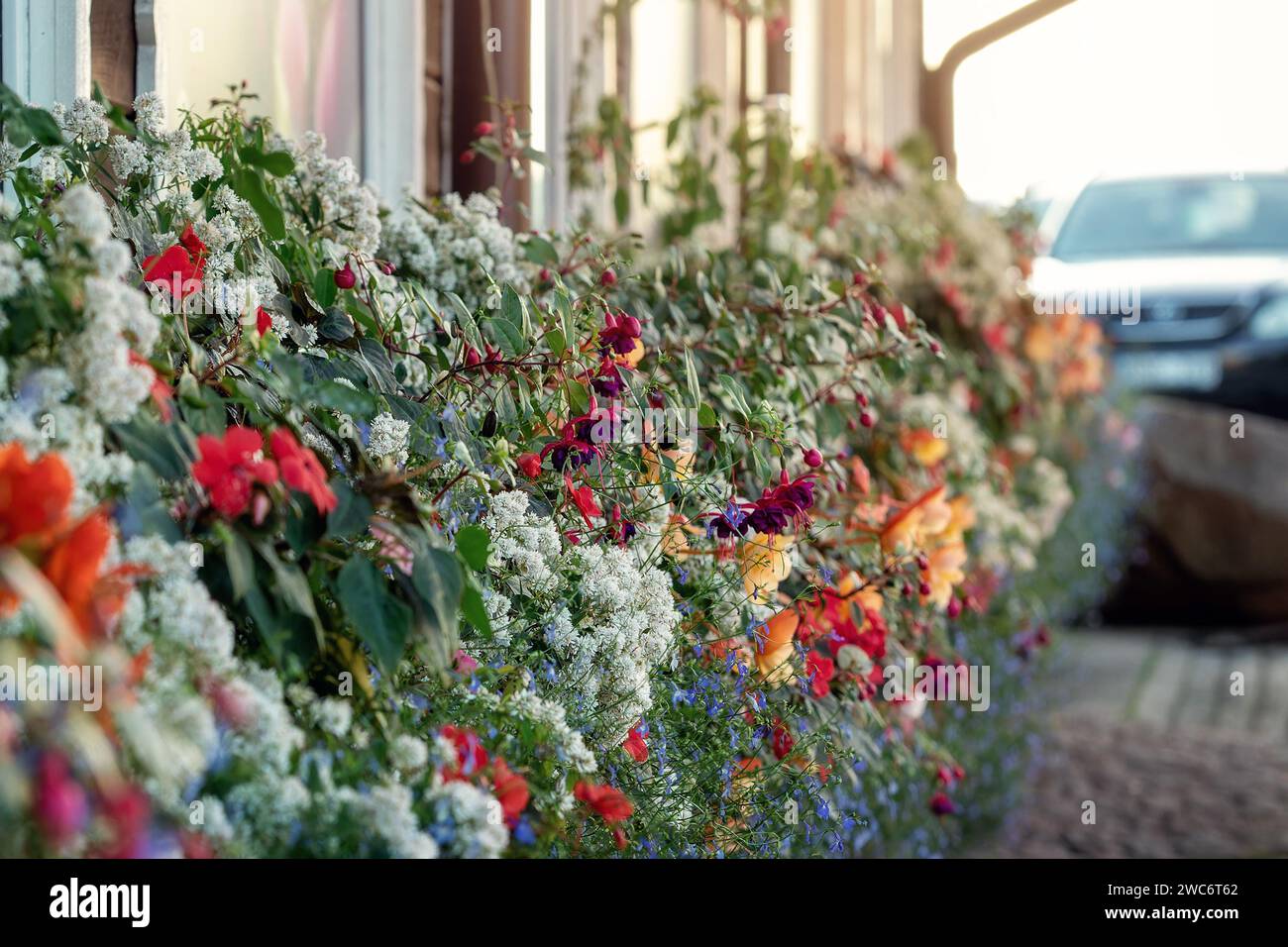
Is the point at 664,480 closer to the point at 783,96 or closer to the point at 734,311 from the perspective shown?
the point at 734,311

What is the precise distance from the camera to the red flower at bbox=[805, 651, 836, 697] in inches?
76.3

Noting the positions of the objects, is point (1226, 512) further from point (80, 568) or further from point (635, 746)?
point (80, 568)

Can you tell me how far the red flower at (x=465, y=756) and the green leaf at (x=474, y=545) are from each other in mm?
145

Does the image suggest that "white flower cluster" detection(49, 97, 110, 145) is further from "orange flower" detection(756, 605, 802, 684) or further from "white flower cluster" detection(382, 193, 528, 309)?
"orange flower" detection(756, 605, 802, 684)

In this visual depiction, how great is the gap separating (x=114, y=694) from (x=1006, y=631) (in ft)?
10.7

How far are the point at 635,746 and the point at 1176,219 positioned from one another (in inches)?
291

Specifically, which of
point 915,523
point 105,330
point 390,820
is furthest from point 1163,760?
point 105,330

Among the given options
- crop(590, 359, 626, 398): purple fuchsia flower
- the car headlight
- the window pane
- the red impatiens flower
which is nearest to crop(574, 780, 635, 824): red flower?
crop(590, 359, 626, 398): purple fuchsia flower

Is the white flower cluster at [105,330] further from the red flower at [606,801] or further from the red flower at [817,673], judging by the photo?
the red flower at [817,673]

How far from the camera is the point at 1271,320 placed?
7.00 m

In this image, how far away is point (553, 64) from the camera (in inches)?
147

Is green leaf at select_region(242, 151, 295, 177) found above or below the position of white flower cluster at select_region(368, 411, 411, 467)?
above

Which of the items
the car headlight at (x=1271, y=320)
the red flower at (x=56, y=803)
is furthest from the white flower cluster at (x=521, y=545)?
the car headlight at (x=1271, y=320)

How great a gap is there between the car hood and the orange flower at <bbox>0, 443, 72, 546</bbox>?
6.42 meters
